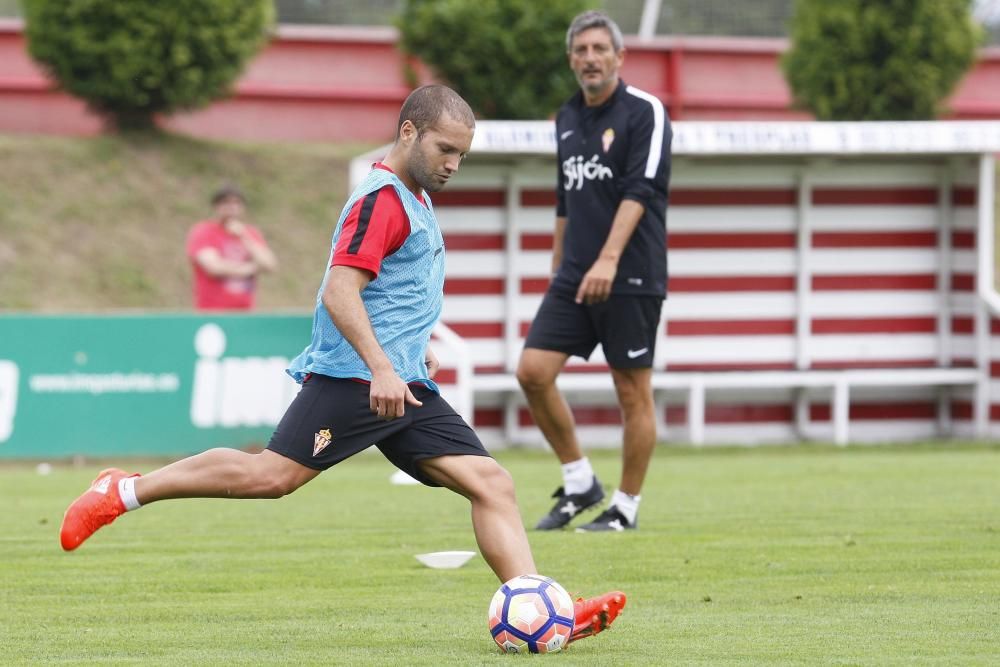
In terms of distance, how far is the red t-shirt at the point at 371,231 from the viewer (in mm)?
5488

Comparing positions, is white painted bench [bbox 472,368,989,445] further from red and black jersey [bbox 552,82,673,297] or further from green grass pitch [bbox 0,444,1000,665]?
red and black jersey [bbox 552,82,673,297]

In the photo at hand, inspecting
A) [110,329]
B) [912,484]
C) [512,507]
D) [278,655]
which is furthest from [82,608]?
[110,329]

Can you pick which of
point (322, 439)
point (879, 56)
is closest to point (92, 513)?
point (322, 439)

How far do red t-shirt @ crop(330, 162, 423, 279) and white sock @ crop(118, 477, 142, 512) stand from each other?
1.07m

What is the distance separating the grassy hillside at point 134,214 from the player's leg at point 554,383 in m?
11.6

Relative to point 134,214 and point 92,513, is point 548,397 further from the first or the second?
point 134,214

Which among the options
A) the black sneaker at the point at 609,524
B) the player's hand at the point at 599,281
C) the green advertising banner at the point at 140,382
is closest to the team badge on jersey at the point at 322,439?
the player's hand at the point at 599,281

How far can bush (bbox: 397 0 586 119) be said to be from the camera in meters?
22.1

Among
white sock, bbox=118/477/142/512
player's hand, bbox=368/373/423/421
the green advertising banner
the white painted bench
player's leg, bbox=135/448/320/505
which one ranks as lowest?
the white painted bench

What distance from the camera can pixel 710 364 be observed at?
16.1m

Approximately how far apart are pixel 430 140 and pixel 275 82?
63.0 ft

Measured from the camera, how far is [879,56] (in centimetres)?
2394

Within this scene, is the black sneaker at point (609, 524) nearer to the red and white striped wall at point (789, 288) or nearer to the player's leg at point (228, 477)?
the player's leg at point (228, 477)

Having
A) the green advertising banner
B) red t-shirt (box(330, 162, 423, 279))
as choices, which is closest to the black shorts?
red t-shirt (box(330, 162, 423, 279))
